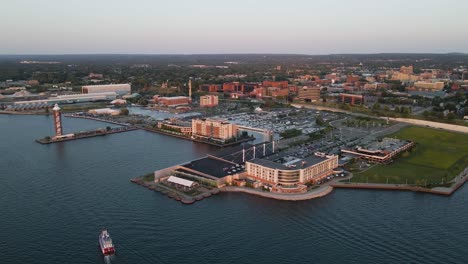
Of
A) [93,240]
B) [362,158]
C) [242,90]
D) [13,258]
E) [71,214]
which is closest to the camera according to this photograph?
[13,258]

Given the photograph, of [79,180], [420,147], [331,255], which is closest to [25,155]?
[79,180]

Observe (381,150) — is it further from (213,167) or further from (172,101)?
(172,101)

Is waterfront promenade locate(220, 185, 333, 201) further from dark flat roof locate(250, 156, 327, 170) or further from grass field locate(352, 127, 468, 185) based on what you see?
grass field locate(352, 127, 468, 185)

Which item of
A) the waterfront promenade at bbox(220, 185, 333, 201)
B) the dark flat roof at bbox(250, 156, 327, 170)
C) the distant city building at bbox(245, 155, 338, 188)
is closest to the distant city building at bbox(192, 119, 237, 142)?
the distant city building at bbox(245, 155, 338, 188)

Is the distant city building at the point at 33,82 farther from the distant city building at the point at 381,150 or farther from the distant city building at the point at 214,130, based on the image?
the distant city building at the point at 381,150

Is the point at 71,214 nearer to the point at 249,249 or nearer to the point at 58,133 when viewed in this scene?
the point at 249,249

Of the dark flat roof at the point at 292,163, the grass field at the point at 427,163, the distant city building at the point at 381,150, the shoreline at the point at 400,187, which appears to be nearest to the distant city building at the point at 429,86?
the grass field at the point at 427,163
